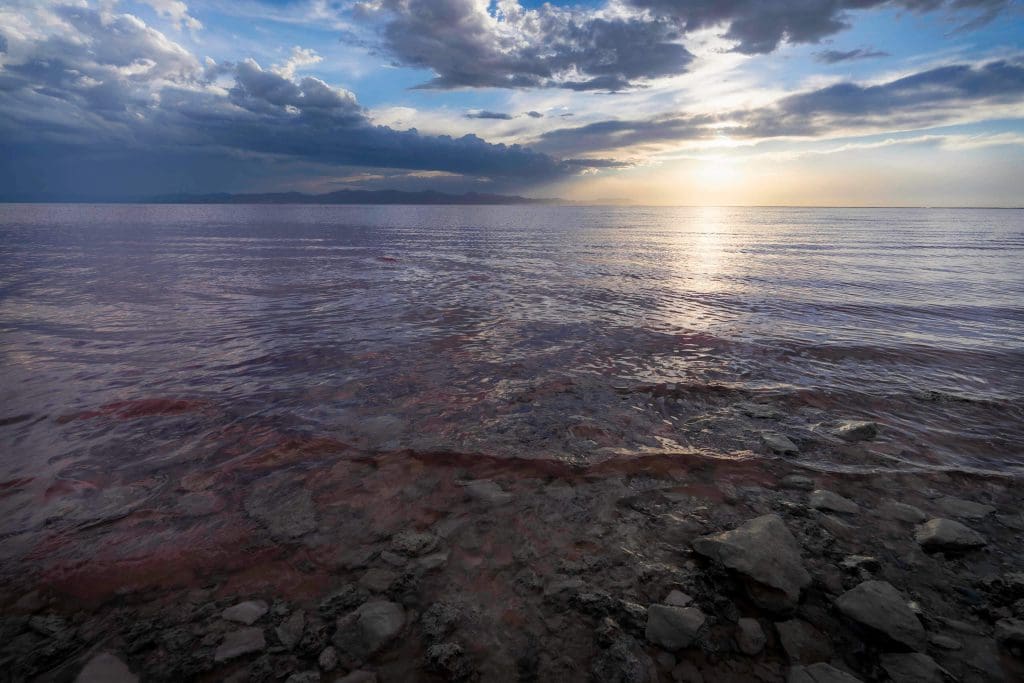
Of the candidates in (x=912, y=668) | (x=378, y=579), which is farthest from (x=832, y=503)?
(x=378, y=579)

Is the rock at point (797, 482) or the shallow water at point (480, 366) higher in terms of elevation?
the rock at point (797, 482)

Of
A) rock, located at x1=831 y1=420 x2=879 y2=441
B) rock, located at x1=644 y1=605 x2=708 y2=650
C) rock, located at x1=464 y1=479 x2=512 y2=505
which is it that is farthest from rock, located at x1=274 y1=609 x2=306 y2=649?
rock, located at x1=831 y1=420 x2=879 y2=441

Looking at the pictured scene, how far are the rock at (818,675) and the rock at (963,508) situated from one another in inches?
116

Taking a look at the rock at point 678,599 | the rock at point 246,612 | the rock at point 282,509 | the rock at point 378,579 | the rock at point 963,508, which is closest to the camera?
the rock at point 246,612

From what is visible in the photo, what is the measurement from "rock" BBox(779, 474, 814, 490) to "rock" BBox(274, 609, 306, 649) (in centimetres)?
506

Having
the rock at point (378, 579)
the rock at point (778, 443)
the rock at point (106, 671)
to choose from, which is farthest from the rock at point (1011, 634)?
the rock at point (106, 671)

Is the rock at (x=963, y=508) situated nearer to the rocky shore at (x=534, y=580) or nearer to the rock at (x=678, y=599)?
the rocky shore at (x=534, y=580)

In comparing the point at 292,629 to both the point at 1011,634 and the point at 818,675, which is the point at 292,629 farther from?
the point at 1011,634

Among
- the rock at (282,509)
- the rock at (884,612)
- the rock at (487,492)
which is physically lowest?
the rock at (282,509)

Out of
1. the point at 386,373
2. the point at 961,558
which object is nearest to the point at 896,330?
the point at 961,558

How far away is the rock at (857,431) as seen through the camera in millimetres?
6312

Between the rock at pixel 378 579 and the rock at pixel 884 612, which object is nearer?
the rock at pixel 884 612

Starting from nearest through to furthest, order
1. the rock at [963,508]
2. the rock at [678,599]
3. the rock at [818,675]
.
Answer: the rock at [818,675], the rock at [678,599], the rock at [963,508]

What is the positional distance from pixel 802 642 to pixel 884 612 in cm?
70
